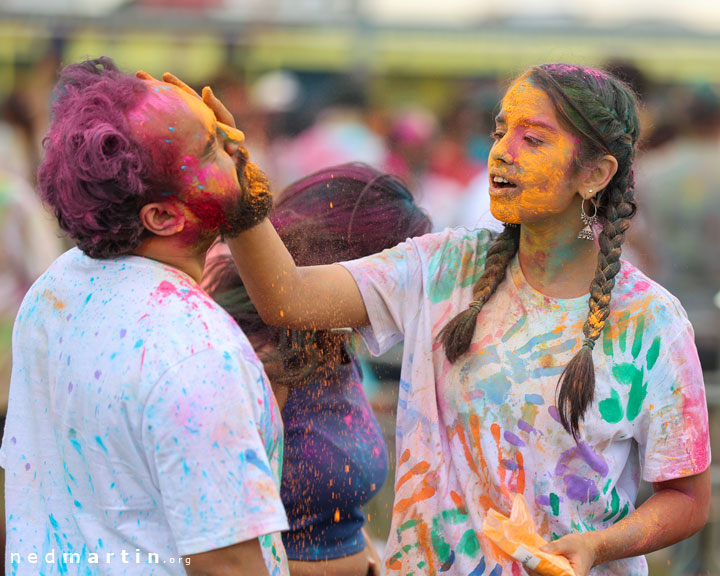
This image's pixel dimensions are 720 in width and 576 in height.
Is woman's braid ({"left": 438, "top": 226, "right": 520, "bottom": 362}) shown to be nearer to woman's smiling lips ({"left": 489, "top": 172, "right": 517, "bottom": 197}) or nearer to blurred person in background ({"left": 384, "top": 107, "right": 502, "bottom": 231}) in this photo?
woman's smiling lips ({"left": 489, "top": 172, "right": 517, "bottom": 197})

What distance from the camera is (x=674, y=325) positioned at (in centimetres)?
228

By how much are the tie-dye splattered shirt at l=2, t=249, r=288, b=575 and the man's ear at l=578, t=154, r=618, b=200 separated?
0.95 m

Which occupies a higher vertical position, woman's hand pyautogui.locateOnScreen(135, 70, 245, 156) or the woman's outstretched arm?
woman's hand pyautogui.locateOnScreen(135, 70, 245, 156)

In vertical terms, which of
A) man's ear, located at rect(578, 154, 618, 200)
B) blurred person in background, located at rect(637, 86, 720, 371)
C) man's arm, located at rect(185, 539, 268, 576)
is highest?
man's ear, located at rect(578, 154, 618, 200)

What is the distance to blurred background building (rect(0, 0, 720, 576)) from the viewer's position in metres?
5.36

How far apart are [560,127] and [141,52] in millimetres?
9234

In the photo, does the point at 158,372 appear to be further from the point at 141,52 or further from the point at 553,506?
the point at 141,52

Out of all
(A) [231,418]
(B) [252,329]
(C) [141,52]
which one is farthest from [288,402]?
(C) [141,52]

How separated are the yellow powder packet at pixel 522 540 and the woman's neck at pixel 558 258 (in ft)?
1.72

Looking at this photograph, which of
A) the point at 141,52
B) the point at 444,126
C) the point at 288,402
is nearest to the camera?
the point at 288,402

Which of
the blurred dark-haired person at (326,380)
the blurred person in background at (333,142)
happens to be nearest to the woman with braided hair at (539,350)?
the blurred dark-haired person at (326,380)

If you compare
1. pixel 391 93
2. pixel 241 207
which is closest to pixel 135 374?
pixel 241 207

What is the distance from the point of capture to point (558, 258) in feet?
7.95

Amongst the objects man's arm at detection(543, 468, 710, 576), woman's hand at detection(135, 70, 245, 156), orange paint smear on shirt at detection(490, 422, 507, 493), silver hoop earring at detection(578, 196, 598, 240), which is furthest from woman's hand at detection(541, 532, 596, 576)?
woman's hand at detection(135, 70, 245, 156)
